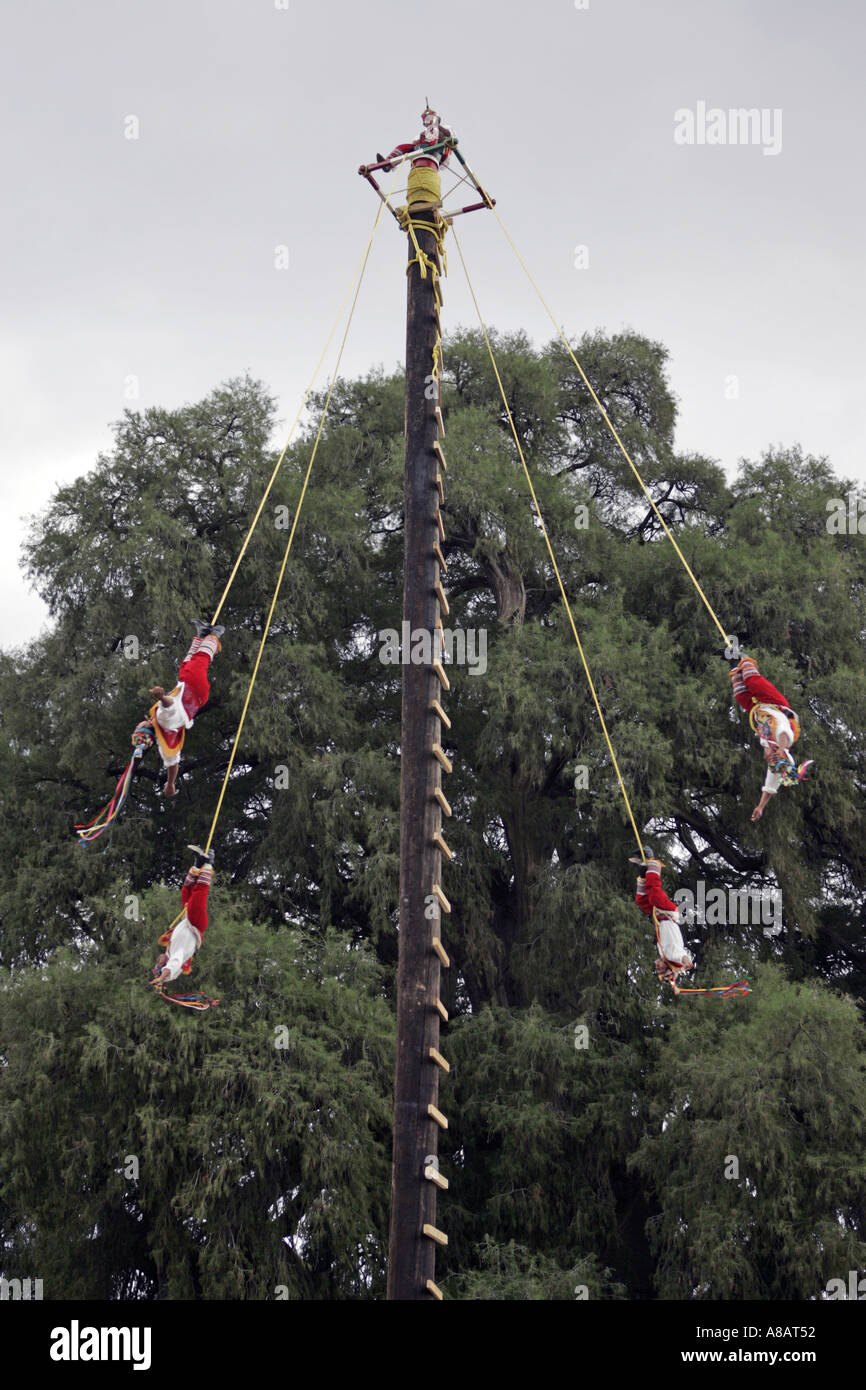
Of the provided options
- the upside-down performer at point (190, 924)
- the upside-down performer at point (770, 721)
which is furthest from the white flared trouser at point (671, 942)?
the upside-down performer at point (190, 924)

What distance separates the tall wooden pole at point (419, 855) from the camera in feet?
27.9

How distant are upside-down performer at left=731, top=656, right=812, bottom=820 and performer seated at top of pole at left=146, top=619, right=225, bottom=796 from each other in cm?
386

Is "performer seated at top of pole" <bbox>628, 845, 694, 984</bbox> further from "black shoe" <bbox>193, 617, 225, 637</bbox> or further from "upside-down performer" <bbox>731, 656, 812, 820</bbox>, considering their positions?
"black shoe" <bbox>193, 617, 225, 637</bbox>

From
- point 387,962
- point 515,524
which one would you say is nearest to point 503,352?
point 515,524

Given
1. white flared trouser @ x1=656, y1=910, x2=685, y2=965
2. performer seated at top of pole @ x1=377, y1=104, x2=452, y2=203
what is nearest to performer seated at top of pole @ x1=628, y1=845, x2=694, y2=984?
white flared trouser @ x1=656, y1=910, x2=685, y2=965

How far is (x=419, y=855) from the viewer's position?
896 cm

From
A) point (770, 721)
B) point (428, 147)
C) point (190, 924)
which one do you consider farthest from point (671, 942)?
point (428, 147)

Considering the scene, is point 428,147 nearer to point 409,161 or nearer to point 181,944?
point 409,161

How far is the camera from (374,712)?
24172 mm

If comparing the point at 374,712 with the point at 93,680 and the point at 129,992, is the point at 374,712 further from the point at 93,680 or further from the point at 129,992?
the point at 129,992

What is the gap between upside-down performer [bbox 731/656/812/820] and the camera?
9992 millimetres

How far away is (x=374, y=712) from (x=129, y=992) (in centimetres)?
858

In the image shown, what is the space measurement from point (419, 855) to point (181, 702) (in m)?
2.08
